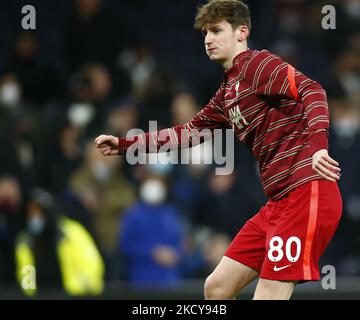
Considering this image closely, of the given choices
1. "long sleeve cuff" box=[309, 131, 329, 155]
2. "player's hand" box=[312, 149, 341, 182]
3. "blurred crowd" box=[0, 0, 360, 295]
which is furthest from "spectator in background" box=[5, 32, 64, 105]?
"player's hand" box=[312, 149, 341, 182]

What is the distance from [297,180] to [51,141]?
4335 mm

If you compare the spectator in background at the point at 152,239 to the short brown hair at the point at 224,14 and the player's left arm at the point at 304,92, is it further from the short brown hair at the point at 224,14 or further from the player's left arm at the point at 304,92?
the player's left arm at the point at 304,92

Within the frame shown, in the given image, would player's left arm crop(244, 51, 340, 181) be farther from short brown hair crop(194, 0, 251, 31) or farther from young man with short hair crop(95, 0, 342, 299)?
short brown hair crop(194, 0, 251, 31)

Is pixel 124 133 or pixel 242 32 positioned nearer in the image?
pixel 242 32

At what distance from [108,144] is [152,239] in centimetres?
278

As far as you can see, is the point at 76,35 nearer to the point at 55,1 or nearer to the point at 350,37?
the point at 55,1

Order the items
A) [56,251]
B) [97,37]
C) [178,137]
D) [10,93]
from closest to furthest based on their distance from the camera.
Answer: [178,137], [56,251], [10,93], [97,37]

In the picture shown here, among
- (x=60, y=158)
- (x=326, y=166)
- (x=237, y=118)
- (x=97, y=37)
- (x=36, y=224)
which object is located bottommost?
(x=36, y=224)

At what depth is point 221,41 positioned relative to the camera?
5.38m

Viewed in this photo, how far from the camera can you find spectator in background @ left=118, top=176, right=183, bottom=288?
8391mm

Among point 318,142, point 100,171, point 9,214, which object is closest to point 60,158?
point 100,171

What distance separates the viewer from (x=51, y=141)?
9.13 meters

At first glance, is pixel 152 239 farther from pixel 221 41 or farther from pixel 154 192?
pixel 221 41
